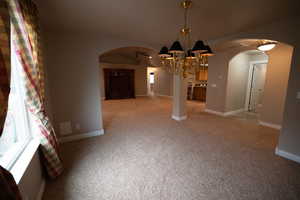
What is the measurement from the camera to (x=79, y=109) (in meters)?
2.79

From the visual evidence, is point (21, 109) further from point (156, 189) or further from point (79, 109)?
point (156, 189)

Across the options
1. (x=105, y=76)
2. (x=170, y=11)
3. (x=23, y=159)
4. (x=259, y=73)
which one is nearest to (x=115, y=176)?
(x=23, y=159)

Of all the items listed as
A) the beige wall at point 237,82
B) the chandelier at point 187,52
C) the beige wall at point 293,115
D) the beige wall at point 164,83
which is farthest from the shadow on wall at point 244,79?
the beige wall at point 164,83

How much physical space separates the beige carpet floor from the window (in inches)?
25.4

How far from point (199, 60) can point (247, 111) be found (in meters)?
4.44

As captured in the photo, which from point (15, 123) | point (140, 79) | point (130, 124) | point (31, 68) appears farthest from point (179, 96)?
point (140, 79)

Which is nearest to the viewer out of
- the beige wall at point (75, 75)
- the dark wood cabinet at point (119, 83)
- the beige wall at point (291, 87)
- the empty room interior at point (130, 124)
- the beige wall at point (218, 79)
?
the empty room interior at point (130, 124)

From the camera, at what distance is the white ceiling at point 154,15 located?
5.38ft

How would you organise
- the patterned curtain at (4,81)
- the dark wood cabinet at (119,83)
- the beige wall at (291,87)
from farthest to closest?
the dark wood cabinet at (119,83), the beige wall at (291,87), the patterned curtain at (4,81)

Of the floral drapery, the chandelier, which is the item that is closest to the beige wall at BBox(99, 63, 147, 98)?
the chandelier

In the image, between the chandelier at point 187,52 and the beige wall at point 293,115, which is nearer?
the chandelier at point 187,52

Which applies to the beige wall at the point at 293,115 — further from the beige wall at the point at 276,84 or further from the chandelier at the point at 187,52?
the beige wall at the point at 276,84

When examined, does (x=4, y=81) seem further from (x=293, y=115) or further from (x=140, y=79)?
(x=140, y=79)

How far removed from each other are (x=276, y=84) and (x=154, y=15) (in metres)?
3.62
